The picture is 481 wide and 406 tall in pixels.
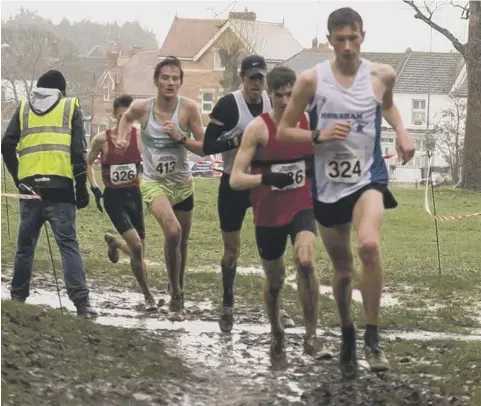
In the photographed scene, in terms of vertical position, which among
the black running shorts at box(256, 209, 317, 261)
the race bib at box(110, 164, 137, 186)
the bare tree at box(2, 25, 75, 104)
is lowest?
the black running shorts at box(256, 209, 317, 261)

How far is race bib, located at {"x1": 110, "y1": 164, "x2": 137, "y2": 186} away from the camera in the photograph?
10.7m

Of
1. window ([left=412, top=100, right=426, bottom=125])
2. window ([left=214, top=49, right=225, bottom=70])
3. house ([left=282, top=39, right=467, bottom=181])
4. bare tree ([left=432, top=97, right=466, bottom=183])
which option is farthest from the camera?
window ([left=214, top=49, right=225, bottom=70])

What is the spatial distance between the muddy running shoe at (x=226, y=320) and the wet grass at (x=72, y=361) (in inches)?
43.1

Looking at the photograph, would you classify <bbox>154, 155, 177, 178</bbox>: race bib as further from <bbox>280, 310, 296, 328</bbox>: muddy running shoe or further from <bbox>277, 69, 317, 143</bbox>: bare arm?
<bbox>277, 69, 317, 143</bbox>: bare arm

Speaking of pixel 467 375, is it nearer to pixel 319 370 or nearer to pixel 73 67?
pixel 319 370

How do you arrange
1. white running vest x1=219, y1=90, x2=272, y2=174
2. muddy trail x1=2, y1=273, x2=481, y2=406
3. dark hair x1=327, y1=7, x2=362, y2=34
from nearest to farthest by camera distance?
muddy trail x1=2, y1=273, x2=481, y2=406
dark hair x1=327, y1=7, x2=362, y2=34
white running vest x1=219, y1=90, x2=272, y2=174

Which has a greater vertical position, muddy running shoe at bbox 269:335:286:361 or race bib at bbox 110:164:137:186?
race bib at bbox 110:164:137:186

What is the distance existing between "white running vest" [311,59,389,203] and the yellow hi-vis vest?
2.85m

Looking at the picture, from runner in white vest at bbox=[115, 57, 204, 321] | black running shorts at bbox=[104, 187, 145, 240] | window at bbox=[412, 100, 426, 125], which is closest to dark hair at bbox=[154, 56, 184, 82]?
runner in white vest at bbox=[115, 57, 204, 321]

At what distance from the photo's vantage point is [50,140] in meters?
9.10

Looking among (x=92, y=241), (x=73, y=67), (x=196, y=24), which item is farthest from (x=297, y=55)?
(x=92, y=241)

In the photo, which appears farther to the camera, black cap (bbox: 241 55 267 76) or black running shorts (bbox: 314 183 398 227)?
black cap (bbox: 241 55 267 76)

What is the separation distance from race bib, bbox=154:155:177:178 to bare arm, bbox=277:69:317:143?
8.12 feet

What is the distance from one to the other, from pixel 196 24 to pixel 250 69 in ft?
224
